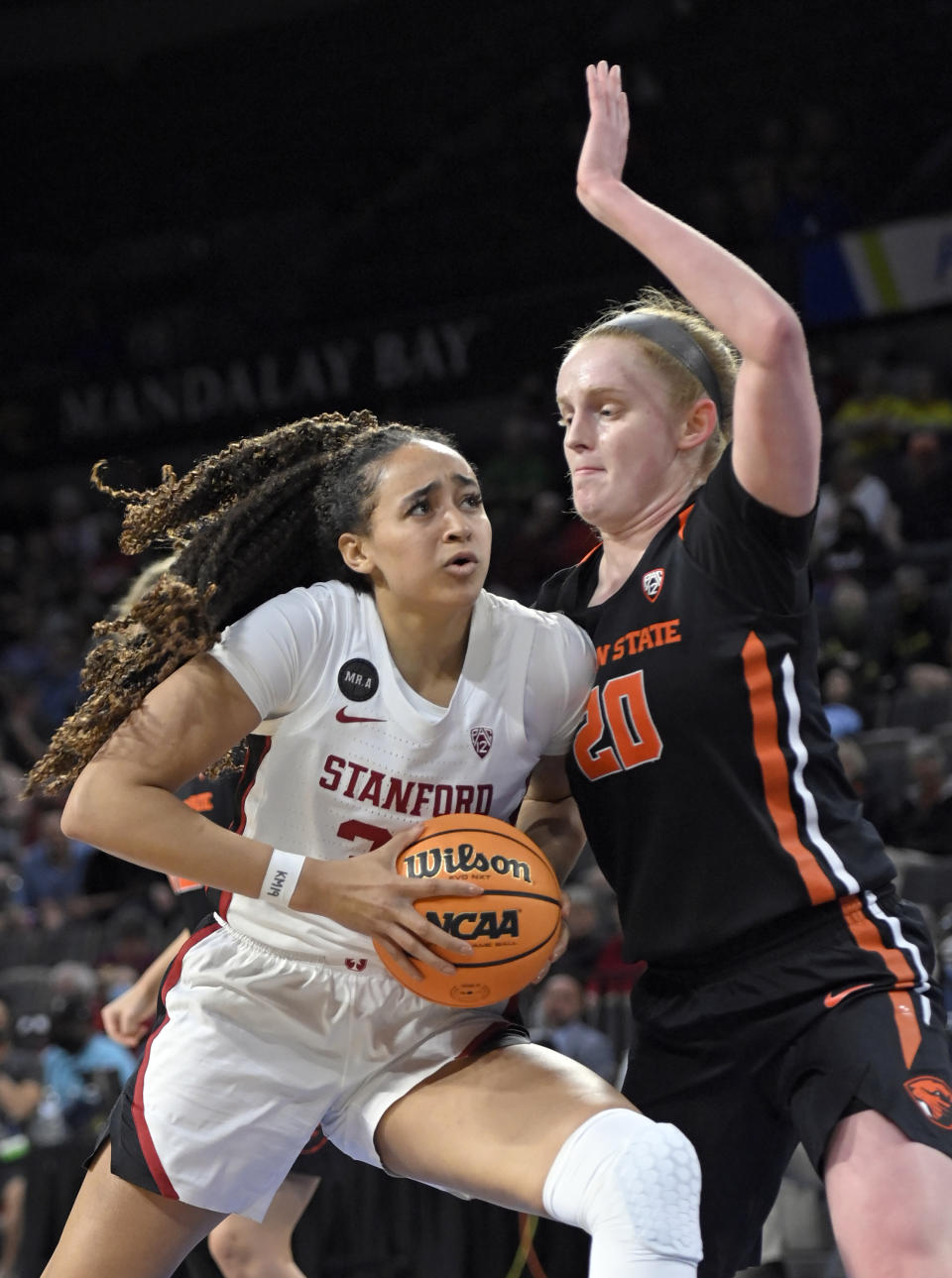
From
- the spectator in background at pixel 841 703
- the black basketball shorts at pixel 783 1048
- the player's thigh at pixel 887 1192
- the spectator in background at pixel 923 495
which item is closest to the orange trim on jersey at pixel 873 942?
the black basketball shorts at pixel 783 1048

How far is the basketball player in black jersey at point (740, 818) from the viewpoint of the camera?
8.29 ft

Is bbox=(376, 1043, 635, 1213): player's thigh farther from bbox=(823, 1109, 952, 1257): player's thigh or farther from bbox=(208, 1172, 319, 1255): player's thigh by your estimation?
bbox=(208, 1172, 319, 1255): player's thigh

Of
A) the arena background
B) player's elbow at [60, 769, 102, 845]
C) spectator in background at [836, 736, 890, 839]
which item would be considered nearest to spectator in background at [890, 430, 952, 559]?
the arena background

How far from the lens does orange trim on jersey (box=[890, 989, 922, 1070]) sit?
2529mm

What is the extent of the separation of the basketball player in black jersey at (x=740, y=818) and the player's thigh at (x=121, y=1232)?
2.92ft

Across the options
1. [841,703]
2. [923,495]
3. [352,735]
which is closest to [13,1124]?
[841,703]

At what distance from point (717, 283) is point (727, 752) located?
832 millimetres

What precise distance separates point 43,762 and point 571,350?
4.42ft

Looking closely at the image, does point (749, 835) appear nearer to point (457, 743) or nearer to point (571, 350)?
point (457, 743)

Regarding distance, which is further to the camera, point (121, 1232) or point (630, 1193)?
point (121, 1232)

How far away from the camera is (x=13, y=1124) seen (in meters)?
7.36

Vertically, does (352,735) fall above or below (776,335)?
below

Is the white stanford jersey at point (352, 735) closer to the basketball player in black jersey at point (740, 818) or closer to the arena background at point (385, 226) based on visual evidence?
the basketball player in black jersey at point (740, 818)

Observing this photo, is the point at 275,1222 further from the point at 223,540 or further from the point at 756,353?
the point at 756,353
